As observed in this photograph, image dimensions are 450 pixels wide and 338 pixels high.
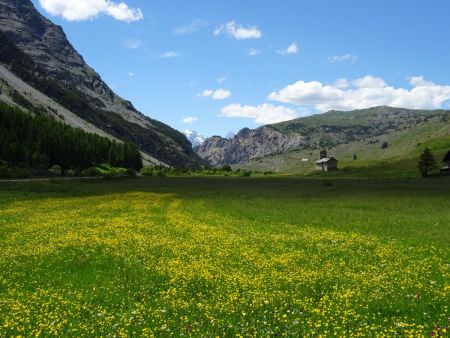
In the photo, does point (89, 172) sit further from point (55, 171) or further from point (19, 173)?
→ point (19, 173)

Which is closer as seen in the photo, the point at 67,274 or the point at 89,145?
the point at 67,274

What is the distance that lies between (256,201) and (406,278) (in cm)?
3845

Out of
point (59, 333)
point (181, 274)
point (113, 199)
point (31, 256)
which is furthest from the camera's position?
point (113, 199)

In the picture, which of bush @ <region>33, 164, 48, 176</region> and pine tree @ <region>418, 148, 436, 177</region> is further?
pine tree @ <region>418, 148, 436, 177</region>

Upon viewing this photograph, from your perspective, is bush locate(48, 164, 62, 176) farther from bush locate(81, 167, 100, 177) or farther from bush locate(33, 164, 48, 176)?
bush locate(81, 167, 100, 177)

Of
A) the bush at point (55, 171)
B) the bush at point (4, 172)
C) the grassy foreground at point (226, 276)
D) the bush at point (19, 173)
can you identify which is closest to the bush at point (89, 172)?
the bush at point (55, 171)

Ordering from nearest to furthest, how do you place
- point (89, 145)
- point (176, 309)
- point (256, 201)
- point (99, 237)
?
point (176, 309)
point (99, 237)
point (256, 201)
point (89, 145)

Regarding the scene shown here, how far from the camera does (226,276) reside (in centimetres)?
1706

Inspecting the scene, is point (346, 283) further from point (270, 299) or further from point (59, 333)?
point (59, 333)

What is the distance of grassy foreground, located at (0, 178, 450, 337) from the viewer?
460 inches

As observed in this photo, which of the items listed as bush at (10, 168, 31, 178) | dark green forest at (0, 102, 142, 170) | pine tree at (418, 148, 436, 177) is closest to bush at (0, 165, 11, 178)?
bush at (10, 168, 31, 178)

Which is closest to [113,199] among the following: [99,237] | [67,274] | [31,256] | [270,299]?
[99,237]

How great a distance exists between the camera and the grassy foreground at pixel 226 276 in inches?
460

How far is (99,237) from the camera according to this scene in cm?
2838
